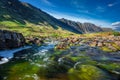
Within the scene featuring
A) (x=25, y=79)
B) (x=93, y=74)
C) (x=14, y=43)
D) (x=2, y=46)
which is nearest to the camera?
(x=25, y=79)

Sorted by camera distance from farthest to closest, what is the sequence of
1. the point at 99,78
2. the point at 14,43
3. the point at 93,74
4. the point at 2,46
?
the point at 14,43
the point at 2,46
the point at 93,74
the point at 99,78

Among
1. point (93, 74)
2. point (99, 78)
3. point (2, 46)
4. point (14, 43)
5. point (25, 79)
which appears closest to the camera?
point (25, 79)

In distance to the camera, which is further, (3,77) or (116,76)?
(116,76)

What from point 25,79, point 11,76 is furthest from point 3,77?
point 25,79

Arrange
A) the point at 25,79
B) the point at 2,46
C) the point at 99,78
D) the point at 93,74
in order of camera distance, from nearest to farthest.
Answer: the point at 25,79
the point at 99,78
the point at 93,74
the point at 2,46

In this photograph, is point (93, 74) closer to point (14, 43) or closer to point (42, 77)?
point (42, 77)

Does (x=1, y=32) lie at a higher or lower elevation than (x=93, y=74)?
higher

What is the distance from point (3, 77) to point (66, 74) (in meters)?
14.5

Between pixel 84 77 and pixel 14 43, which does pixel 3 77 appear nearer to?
pixel 84 77

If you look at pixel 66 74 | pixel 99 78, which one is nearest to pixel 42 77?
pixel 66 74

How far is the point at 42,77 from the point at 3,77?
837 cm

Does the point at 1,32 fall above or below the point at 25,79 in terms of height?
above

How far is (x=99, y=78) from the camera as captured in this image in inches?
1774

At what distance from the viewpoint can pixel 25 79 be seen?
41.6m
